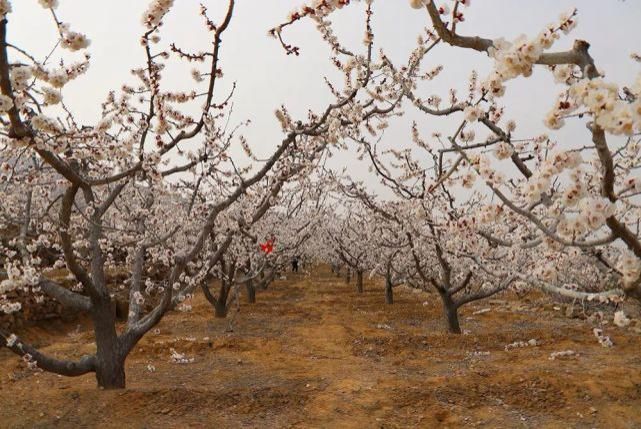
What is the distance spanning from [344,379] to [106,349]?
13.3 feet

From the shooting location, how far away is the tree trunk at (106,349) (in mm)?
7219

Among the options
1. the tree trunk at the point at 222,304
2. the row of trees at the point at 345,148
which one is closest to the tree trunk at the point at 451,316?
the row of trees at the point at 345,148

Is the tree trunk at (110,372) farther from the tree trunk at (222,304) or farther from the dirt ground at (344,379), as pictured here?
the tree trunk at (222,304)

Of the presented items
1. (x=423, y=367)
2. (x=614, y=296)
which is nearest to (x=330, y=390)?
(x=423, y=367)

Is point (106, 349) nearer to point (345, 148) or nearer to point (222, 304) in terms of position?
point (345, 148)

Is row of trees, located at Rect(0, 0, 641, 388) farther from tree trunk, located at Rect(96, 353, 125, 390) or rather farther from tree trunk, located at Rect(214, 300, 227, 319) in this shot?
tree trunk, located at Rect(214, 300, 227, 319)

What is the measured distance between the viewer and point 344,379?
8.49 meters

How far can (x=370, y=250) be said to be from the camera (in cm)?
2497

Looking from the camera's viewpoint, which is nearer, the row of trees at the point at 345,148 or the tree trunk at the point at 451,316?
the row of trees at the point at 345,148

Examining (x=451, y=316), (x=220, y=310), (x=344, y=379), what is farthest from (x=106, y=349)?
(x=220, y=310)

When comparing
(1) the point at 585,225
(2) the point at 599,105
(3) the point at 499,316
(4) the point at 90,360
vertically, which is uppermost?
(2) the point at 599,105

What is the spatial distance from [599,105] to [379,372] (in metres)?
8.01

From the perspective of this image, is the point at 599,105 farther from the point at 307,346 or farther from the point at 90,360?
the point at 307,346

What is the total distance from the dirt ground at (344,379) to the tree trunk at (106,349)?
0.31 meters
